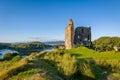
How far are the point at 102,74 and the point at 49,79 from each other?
21.4 ft

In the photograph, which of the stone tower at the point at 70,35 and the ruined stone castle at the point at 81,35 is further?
the ruined stone castle at the point at 81,35

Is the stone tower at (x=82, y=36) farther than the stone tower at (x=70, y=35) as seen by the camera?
Yes

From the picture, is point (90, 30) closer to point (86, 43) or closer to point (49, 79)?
point (86, 43)

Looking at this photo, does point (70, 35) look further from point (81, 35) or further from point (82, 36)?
point (82, 36)

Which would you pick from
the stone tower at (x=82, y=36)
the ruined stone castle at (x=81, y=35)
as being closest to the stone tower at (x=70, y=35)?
the ruined stone castle at (x=81, y=35)

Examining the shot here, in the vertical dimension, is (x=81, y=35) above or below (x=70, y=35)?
above

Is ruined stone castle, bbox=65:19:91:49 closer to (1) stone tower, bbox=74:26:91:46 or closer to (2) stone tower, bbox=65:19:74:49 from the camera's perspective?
(1) stone tower, bbox=74:26:91:46

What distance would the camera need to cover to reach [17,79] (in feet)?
51.4

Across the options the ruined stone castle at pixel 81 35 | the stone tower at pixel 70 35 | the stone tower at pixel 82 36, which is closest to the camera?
the stone tower at pixel 70 35

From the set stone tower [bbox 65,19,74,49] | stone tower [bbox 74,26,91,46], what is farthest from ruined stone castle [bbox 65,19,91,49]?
stone tower [bbox 65,19,74,49]

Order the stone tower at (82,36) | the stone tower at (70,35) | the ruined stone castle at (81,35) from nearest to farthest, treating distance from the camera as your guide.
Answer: the stone tower at (70,35), the ruined stone castle at (81,35), the stone tower at (82,36)

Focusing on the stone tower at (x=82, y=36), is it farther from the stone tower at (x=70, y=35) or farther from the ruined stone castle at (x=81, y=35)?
the stone tower at (x=70, y=35)

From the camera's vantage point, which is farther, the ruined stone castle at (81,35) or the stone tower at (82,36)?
the stone tower at (82,36)

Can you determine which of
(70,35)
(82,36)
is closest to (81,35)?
(82,36)
